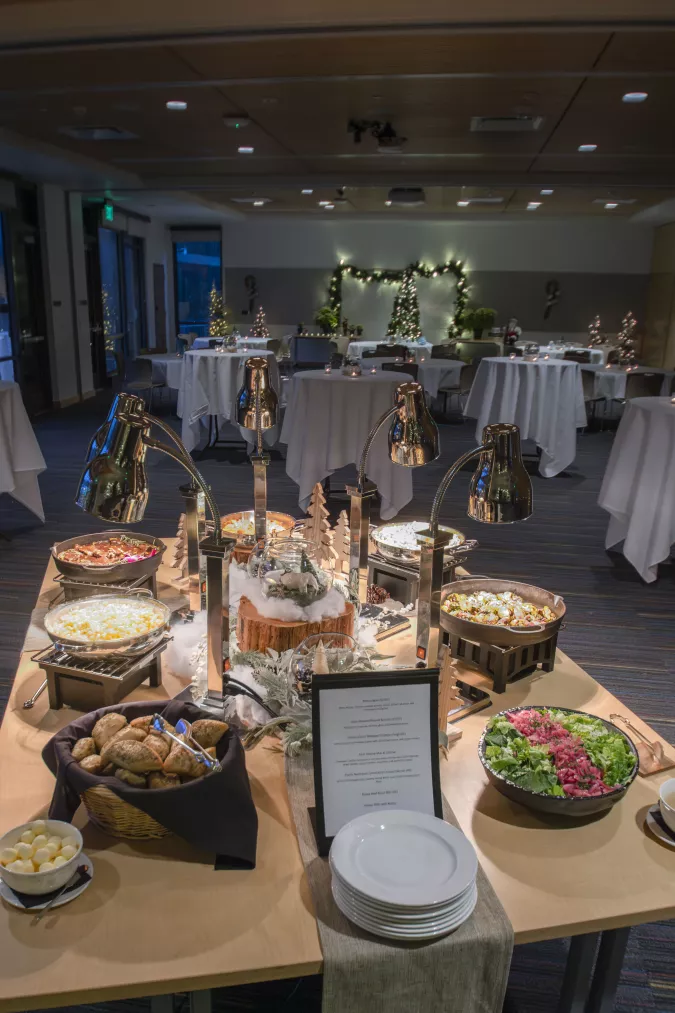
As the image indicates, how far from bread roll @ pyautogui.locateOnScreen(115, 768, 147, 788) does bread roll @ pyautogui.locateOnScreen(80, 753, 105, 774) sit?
37 millimetres

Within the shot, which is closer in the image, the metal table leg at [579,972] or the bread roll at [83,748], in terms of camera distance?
the bread roll at [83,748]

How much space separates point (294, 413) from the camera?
5.11m

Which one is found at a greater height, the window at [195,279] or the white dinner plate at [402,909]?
the window at [195,279]

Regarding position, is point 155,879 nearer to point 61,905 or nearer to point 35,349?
point 61,905

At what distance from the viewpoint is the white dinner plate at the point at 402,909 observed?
88cm

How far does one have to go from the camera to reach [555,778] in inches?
44.8

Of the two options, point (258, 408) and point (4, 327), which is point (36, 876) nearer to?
point (258, 408)

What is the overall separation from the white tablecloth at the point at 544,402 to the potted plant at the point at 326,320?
574 cm

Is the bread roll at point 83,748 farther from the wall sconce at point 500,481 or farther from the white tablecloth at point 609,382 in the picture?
the white tablecloth at point 609,382

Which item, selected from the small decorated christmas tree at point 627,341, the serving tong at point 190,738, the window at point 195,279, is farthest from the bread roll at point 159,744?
the window at point 195,279

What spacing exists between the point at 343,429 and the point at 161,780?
13.2 ft

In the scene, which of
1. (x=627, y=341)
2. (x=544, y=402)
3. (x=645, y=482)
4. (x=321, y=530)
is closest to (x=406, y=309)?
(x=627, y=341)

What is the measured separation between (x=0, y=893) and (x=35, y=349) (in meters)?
8.84

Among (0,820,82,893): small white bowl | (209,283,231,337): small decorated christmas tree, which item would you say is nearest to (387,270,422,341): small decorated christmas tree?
(209,283,231,337): small decorated christmas tree
